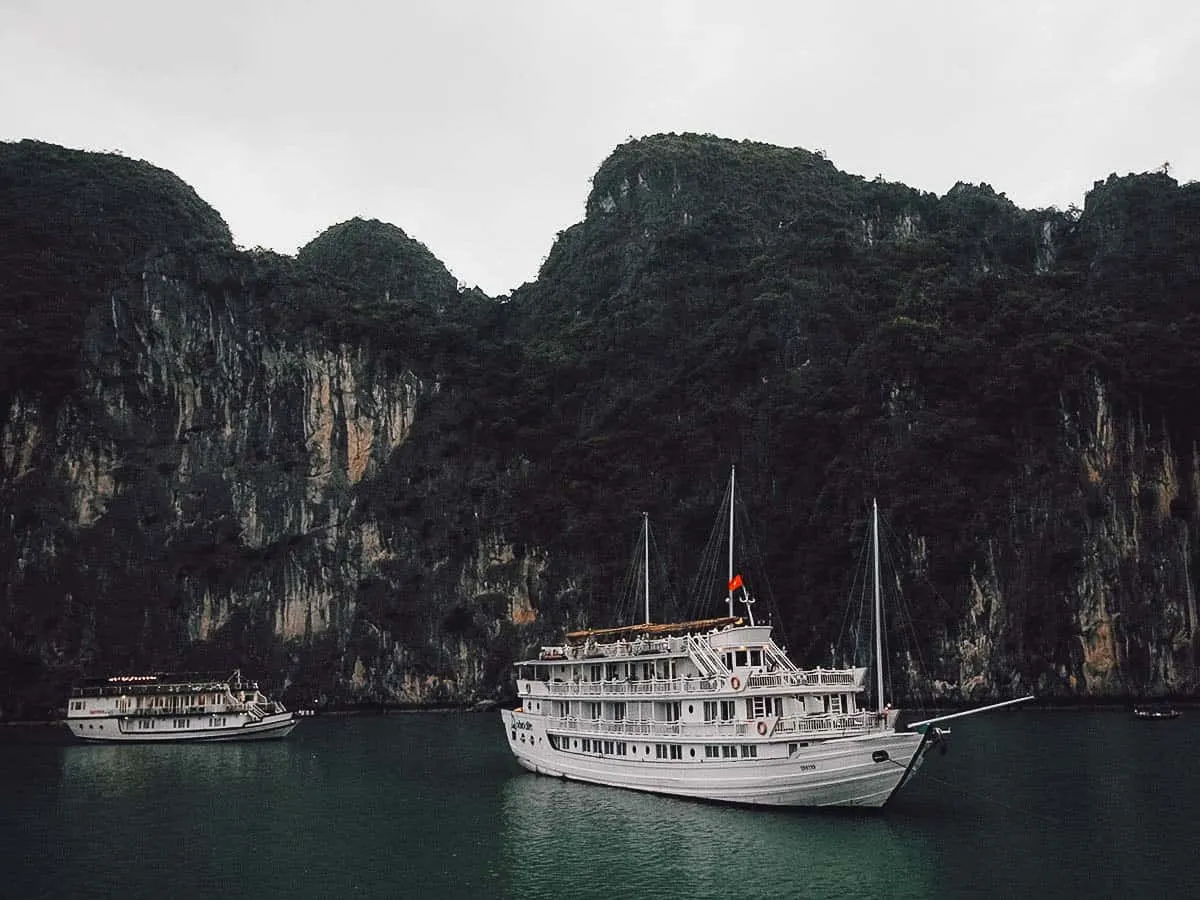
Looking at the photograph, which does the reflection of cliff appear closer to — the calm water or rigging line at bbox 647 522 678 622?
rigging line at bbox 647 522 678 622

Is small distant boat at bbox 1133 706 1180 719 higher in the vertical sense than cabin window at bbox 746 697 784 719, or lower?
lower

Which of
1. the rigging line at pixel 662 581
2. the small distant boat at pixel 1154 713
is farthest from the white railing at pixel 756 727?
the rigging line at pixel 662 581

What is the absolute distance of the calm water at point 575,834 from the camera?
2388cm

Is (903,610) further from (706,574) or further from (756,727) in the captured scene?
(756,727)

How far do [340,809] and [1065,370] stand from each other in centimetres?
5742

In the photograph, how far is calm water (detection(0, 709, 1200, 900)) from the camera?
23.9 m

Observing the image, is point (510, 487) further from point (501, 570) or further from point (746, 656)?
point (746, 656)

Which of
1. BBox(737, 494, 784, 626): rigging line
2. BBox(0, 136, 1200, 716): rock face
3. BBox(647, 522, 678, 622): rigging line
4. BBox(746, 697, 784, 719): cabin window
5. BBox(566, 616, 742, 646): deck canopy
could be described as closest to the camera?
BBox(746, 697, 784, 719): cabin window

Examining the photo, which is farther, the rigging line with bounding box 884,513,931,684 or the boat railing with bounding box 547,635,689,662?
the rigging line with bounding box 884,513,931,684

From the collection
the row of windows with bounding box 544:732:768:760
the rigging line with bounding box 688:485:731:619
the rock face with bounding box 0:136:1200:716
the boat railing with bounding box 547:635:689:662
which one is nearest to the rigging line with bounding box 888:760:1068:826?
the row of windows with bounding box 544:732:768:760

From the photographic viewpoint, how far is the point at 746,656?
33.6m

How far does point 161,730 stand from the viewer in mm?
59438

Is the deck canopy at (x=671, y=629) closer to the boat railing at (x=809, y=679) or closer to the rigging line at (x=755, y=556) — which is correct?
the boat railing at (x=809, y=679)

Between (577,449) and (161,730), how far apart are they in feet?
134
